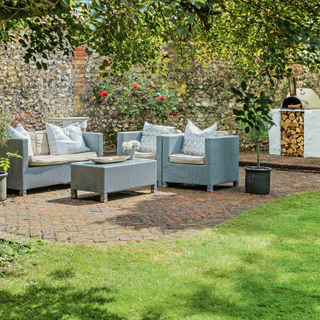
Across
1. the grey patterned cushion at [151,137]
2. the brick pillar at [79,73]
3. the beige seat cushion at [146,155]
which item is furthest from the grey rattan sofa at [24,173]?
the brick pillar at [79,73]

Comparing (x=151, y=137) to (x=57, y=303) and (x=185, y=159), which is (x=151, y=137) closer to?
(x=185, y=159)

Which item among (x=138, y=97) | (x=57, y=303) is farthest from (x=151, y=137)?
(x=57, y=303)

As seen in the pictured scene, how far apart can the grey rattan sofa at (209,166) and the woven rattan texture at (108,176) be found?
70 cm

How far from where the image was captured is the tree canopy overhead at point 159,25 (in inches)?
84.8

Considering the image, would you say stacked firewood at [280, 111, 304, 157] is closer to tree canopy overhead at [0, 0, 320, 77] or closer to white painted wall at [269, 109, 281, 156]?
white painted wall at [269, 109, 281, 156]

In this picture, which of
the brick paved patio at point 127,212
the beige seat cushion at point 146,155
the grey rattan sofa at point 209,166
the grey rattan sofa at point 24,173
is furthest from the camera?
the beige seat cushion at point 146,155

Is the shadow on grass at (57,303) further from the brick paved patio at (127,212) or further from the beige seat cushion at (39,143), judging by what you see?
the beige seat cushion at (39,143)

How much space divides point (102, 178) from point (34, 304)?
2.92 m

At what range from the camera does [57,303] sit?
99.3 inches

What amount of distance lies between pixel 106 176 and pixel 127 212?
69cm

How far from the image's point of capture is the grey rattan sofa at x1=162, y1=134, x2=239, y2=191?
6.15m

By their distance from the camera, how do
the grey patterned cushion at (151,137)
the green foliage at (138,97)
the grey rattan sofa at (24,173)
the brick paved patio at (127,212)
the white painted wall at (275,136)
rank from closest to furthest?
the brick paved patio at (127,212) < the grey rattan sofa at (24,173) < the grey patterned cushion at (151,137) < the white painted wall at (275,136) < the green foliage at (138,97)

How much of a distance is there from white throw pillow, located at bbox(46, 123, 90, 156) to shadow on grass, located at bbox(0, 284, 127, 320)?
13.2ft

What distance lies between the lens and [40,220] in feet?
14.6
